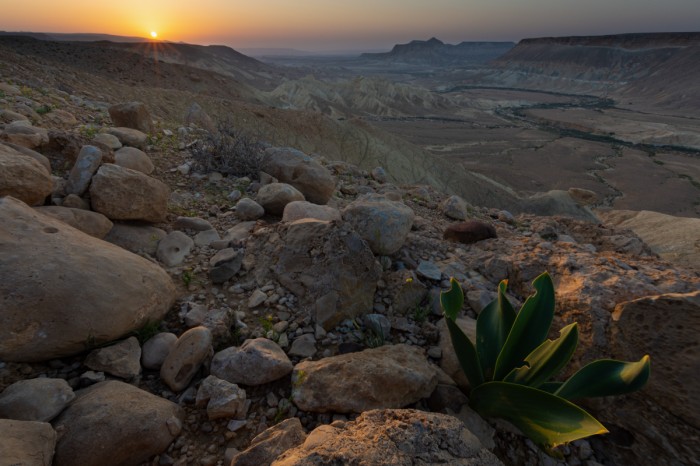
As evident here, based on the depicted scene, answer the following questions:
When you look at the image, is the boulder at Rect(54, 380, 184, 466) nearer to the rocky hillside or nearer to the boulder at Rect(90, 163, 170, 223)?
the boulder at Rect(90, 163, 170, 223)

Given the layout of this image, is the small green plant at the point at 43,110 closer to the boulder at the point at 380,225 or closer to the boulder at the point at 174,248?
the boulder at the point at 174,248

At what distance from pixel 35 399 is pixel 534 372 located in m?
2.20

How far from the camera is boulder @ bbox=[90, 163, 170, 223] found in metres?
2.85

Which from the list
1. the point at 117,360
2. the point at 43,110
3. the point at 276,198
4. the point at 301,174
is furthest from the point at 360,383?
the point at 43,110

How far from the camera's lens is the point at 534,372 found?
1.70 m

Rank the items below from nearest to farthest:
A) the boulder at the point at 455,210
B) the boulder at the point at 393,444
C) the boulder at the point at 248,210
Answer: the boulder at the point at 393,444 → the boulder at the point at 248,210 → the boulder at the point at 455,210

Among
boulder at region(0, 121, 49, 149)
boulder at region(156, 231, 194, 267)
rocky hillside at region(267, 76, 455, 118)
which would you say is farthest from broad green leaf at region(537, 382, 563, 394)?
rocky hillside at region(267, 76, 455, 118)

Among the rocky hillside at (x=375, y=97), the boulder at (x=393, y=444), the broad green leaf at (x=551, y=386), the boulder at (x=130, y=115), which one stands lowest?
the broad green leaf at (x=551, y=386)

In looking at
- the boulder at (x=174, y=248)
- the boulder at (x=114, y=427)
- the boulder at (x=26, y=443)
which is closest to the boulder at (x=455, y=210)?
the boulder at (x=174, y=248)

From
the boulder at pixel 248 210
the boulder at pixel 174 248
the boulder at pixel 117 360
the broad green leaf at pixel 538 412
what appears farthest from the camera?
the boulder at pixel 248 210

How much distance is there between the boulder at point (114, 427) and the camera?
4.80 feet

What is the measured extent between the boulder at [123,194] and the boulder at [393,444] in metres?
2.46

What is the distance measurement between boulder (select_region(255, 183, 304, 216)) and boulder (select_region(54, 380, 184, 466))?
223cm

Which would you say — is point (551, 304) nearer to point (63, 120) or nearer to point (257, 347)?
point (257, 347)
